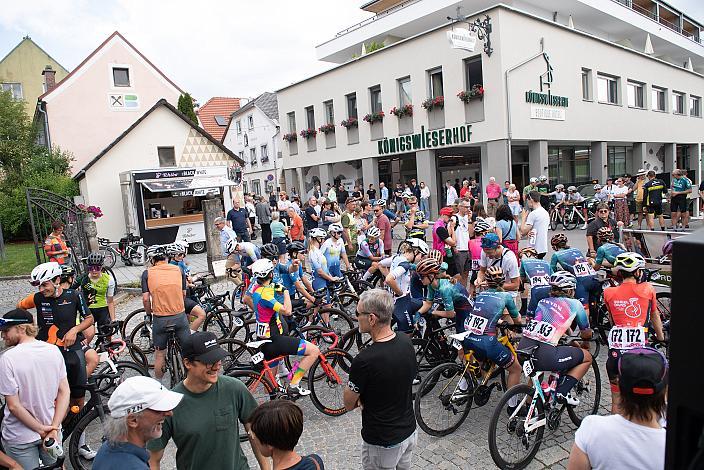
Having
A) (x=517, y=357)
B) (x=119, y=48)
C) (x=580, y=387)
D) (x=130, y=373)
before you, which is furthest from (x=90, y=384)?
(x=119, y=48)

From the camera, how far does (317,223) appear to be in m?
14.7

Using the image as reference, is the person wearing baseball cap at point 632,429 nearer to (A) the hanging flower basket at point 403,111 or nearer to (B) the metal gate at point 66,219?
(B) the metal gate at point 66,219

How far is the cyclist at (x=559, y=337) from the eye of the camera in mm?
4254

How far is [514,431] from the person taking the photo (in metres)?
4.14

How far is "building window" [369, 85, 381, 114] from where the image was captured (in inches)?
992

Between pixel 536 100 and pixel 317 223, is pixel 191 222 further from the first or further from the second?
pixel 536 100

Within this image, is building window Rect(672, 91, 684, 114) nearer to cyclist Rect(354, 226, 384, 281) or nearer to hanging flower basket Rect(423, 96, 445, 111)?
hanging flower basket Rect(423, 96, 445, 111)

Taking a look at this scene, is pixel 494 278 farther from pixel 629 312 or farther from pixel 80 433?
pixel 80 433

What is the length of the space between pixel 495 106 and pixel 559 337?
16846 mm

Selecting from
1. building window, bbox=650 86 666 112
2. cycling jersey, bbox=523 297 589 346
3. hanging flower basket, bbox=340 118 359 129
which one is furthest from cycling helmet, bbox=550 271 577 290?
building window, bbox=650 86 666 112

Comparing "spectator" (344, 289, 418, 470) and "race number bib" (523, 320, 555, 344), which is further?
"race number bib" (523, 320, 555, 344)

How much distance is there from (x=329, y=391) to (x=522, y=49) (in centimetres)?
1850

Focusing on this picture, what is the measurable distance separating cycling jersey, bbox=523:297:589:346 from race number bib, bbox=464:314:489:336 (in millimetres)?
375

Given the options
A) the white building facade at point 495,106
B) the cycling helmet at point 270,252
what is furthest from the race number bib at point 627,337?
the white building facade at point 495,106
